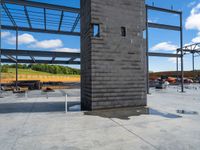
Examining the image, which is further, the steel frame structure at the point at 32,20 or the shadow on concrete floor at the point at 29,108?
the steel frame structure at the point at 32,20

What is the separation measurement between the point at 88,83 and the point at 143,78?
Answer: 10.1 ft

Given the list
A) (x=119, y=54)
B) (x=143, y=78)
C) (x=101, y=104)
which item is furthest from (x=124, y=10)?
(x=101, y=104)

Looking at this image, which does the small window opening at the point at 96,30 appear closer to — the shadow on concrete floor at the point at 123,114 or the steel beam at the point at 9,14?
the shadow on concrete floor at the point at 123,114

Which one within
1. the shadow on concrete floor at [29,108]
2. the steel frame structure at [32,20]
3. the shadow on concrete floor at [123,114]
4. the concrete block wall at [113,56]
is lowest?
the shadow on concrete floor at [29,108]

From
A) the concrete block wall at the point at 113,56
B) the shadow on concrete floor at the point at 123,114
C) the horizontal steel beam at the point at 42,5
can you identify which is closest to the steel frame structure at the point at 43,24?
the horizontal steel beam at the point at 42,5

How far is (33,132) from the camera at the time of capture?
202 inches

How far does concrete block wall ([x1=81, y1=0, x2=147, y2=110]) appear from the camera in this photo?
8570 millimetres

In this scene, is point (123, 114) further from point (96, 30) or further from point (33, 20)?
point (33, 20)

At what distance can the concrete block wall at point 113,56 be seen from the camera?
8.57 meters

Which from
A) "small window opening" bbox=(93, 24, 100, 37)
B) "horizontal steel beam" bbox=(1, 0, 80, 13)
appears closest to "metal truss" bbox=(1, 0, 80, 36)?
"horizontal steel beam" bbox=(1, 0, 80, 13)

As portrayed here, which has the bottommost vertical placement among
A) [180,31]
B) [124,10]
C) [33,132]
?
[33,132]

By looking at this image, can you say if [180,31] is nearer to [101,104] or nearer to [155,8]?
[155,8]

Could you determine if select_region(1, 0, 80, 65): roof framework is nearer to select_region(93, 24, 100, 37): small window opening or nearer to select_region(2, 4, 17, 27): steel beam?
select_region(2, 4, 17, 27): steel beam

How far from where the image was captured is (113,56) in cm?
896
